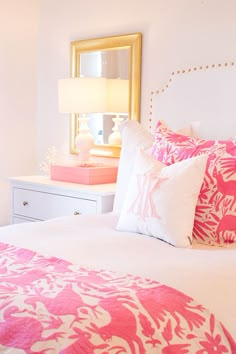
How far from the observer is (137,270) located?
135 centimetres

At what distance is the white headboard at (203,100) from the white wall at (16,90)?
3.98ft

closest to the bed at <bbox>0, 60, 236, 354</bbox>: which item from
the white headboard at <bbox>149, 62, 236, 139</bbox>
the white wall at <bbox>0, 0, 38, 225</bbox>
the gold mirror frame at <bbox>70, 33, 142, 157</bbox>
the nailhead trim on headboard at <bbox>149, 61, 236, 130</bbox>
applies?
the white headboard at <bbox>149, 62, 236, 139</bbox>

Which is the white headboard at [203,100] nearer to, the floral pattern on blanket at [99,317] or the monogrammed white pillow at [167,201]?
the monogrammed white pillow at [167,201]

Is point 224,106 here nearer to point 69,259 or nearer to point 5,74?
point 69,259

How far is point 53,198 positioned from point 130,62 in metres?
0.92

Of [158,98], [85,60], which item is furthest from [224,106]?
[85,60]

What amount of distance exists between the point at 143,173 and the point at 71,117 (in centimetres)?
163

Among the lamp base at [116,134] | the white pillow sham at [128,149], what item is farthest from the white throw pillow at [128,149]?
the lamp base at [116,134]

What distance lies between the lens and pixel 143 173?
1849mm

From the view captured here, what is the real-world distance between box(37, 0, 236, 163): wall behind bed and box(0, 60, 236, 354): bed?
64 centimetres

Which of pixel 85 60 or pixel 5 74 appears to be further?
pixel 5 74

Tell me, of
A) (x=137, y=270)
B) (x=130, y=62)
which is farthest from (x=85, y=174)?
(x=137, y=270)

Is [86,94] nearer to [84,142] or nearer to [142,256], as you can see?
[84,142]

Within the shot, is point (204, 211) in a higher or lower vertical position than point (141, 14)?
lower
